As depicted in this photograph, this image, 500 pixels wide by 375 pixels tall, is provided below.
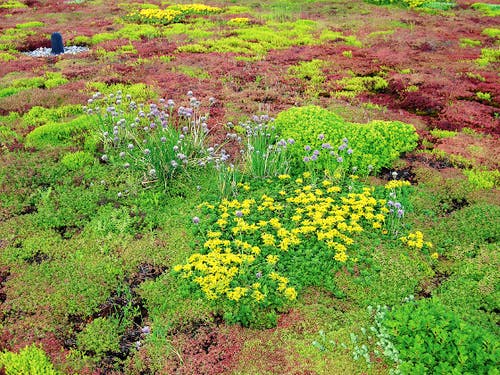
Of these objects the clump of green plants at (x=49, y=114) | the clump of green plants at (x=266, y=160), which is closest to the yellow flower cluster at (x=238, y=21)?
the clump of green plants at (x=49, y=114)

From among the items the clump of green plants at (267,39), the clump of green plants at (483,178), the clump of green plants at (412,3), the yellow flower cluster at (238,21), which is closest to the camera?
the clump of green plants at (483,178)

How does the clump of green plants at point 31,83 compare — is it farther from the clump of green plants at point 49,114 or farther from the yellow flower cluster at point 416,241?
the yellow flower cluster at point 416,241

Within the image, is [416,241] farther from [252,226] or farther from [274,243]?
[252,226]

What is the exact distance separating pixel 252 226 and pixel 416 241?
8.59ft

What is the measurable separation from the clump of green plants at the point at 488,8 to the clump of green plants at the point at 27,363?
27.3m

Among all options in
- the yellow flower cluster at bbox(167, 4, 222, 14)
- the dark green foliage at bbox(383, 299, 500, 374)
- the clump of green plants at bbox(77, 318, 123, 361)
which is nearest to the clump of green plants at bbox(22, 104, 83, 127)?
the clump of green plants at bbox(77, 318, 123, 361)

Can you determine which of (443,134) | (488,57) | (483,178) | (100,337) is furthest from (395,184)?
(488,57)

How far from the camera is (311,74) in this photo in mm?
15328

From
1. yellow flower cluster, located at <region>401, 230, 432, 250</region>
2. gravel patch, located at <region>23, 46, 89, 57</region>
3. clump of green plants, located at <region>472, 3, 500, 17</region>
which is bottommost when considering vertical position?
yellow flower cluster, located at <region>401, 230, 432, 250</region>

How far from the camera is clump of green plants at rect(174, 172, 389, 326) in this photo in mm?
6070

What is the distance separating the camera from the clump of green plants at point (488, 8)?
976 inches

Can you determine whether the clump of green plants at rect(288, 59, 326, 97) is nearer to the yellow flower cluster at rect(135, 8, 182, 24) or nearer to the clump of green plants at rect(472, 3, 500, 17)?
the yellow flower cluster at rect(135, 8, 182, 24)

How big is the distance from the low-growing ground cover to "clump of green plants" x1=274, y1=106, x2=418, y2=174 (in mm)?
44

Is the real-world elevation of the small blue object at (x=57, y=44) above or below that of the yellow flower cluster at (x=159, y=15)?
below
